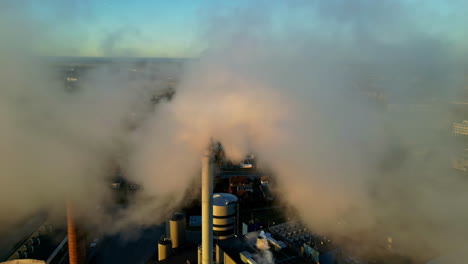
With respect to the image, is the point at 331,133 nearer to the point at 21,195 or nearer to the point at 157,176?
the point at 157,176

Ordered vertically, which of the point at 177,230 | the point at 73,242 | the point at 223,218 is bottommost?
the point at 177,230

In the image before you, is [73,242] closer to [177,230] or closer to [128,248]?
[128,248]

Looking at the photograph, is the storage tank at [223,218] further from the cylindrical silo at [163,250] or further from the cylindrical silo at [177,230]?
the cylindrical silo at [163,250]

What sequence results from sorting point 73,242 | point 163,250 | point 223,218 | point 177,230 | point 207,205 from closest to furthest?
point 207,205
point 73,242
point 163,250
point 177,230
point 223,218

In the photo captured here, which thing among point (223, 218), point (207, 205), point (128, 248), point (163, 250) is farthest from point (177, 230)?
point (207, 205)

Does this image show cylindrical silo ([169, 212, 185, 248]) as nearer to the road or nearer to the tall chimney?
the road

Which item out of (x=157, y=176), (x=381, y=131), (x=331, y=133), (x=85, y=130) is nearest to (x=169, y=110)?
Result: (x=85, y=130)

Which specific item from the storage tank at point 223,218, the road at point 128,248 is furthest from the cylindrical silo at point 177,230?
the storage tank at point 223,218
